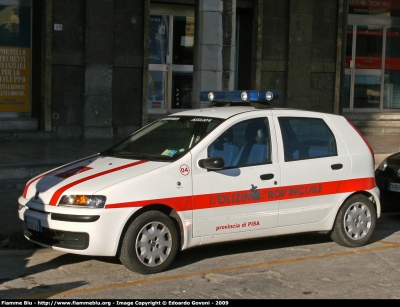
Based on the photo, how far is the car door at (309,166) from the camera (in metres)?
7.51

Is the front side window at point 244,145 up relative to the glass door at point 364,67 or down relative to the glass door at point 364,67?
down

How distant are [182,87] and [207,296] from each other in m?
12.8

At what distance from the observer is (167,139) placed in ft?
24.7

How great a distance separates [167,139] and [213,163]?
32.6 inches

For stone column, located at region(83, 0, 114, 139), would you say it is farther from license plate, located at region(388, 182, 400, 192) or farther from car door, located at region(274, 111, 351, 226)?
car door, located at region(274, 111, 351, 226)

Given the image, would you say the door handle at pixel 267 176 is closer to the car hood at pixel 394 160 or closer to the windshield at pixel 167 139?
the windshield at pixel 167 139

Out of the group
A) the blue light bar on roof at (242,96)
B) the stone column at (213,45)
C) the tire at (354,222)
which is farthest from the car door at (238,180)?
the stone column at (213,45)

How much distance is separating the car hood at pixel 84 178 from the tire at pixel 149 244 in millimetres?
449

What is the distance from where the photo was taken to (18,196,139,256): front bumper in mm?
6398

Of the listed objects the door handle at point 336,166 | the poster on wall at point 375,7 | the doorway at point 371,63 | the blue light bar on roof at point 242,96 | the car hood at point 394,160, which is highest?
the poster on wall at point 375,7

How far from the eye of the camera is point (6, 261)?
284 inches

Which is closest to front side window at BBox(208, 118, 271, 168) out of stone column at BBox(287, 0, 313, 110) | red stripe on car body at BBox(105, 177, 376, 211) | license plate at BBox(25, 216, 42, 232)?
red stripe on car body at BBox(105, 177, 376, 211)

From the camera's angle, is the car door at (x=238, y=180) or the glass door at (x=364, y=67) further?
the glass door at (x=364, y=67)

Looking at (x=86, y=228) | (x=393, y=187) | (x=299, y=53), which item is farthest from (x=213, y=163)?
(x=299, y=53)
